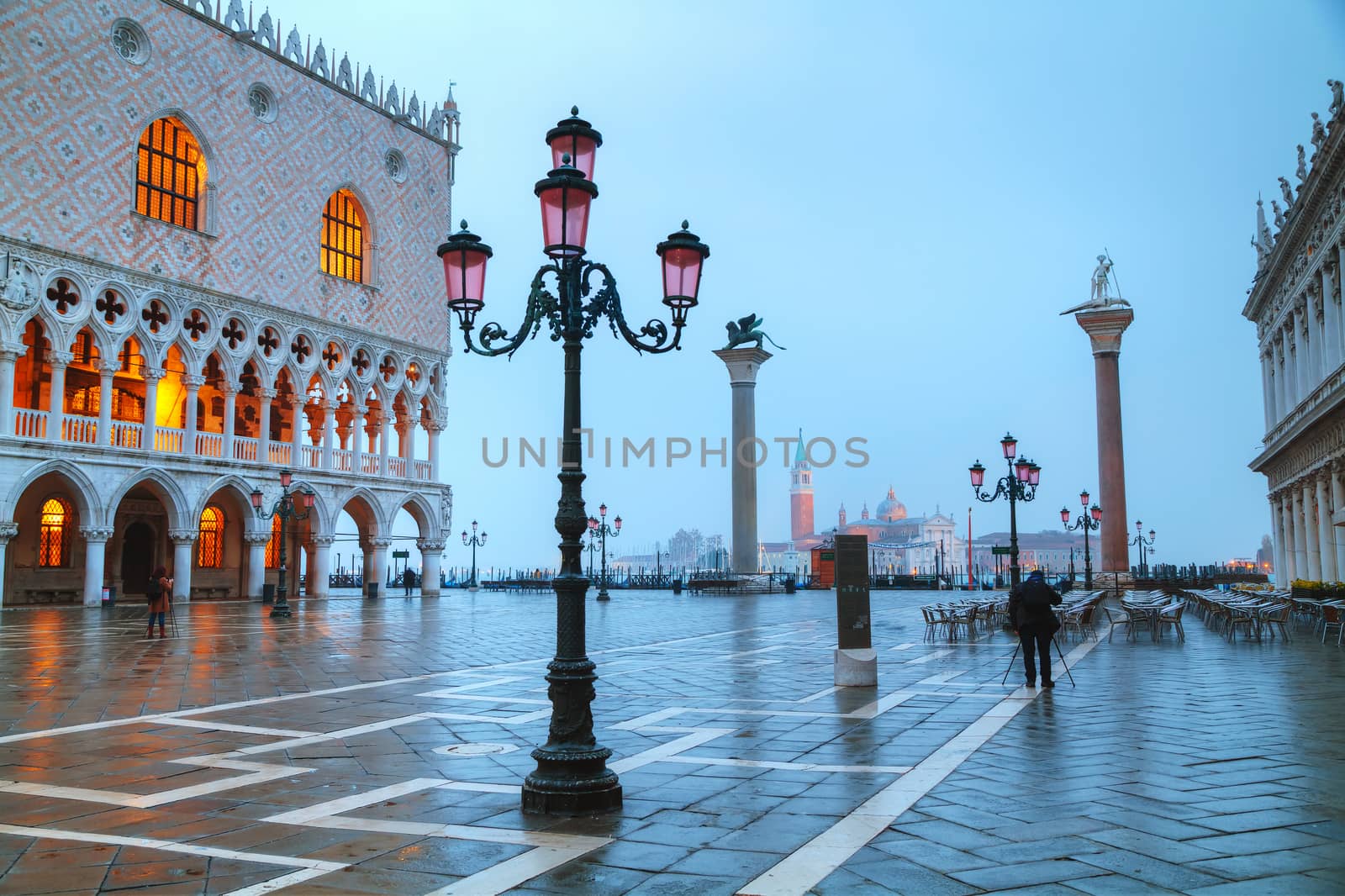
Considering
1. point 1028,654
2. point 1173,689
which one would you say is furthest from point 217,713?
point 1173,689

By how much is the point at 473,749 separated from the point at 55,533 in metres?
26.7

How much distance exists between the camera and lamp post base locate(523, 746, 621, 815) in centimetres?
532

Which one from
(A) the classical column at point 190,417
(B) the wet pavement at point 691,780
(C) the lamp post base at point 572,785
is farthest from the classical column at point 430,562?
(C) the lamp post base at point 572,785

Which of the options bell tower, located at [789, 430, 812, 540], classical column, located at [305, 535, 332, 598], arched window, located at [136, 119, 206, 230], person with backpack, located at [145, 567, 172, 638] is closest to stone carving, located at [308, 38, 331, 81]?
arched window, located at [136, 119, 206, 230]

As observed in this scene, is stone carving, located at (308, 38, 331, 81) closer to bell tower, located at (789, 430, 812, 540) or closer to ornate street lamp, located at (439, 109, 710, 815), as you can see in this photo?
ornate street lamp, located at (439, 109, 710, 815)

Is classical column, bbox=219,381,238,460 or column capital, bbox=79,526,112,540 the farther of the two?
classical column, bbox=219,381,238,460

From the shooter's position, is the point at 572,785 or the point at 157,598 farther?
the point at 157,598

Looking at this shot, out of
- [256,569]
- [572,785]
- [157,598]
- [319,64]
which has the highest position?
[319,64]

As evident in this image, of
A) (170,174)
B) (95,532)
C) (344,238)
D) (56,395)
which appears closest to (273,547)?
(95,532)

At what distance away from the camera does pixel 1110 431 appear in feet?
105

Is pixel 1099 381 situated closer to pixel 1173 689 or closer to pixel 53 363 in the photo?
pixel 1173 689

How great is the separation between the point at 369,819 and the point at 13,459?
78.2 ft

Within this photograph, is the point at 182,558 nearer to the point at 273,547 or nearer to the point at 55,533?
the point at 55,533

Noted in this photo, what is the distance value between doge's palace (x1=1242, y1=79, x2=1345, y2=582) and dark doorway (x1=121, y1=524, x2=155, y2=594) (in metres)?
31.2
